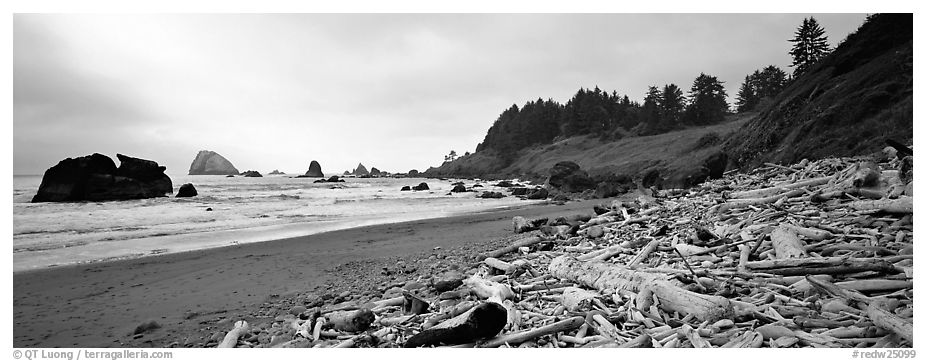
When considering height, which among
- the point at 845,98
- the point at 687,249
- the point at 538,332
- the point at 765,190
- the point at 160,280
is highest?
the point at 845,98

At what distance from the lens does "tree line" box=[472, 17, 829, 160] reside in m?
60.6

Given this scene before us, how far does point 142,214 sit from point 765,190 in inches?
904

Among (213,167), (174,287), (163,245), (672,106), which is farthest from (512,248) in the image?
(213,167)

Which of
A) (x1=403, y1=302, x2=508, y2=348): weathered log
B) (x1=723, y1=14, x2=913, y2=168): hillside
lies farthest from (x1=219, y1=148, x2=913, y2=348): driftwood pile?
(x1=723, y1=14, x2=913, y2=168): hillside

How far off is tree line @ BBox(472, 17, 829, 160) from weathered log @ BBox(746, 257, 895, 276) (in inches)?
1768

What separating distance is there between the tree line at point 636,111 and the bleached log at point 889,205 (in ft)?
140

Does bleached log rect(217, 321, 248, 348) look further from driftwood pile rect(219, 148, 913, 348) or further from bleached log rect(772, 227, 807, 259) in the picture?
bleached log rect(772, 227, 807, 259)

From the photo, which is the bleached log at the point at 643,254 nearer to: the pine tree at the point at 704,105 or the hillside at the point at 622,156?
the hillside at the point at 622,156

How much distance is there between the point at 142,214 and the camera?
18078 millimetres

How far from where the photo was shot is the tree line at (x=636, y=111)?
199ft

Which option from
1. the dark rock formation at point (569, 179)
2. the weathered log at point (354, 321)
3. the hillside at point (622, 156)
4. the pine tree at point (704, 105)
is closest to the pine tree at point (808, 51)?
the hillside at point (622, 156)
